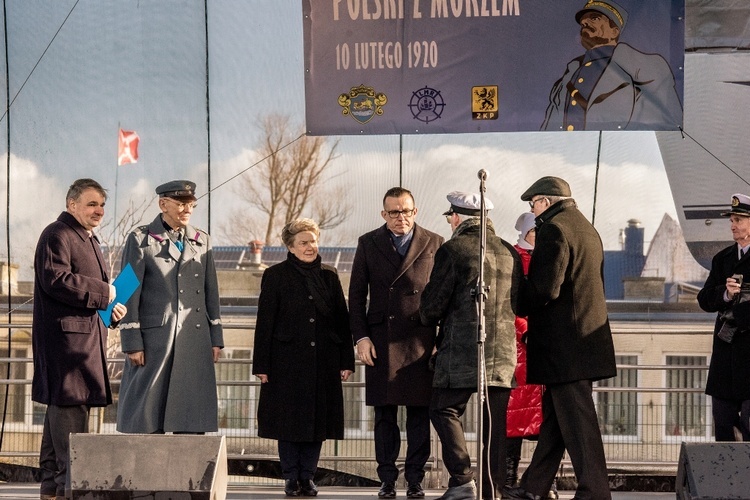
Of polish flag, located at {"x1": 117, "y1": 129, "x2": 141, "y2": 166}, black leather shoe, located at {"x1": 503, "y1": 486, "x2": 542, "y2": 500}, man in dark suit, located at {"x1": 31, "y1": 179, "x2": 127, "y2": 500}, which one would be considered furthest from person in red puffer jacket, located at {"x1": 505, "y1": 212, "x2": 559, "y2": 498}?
polish flag, located at {"x1": 117, "y1": 129, "x2": 141, "y2": 166}

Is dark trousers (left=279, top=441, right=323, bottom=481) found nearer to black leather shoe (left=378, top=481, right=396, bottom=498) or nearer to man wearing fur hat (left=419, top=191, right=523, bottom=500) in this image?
black leather shoe (left=378, top=481, right=396, bottom=498)

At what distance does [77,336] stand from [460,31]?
2895 mm

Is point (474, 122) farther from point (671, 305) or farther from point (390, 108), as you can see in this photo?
point (671, 305)

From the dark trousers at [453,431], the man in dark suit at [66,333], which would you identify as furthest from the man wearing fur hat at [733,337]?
the man in dark suit at [66,333]

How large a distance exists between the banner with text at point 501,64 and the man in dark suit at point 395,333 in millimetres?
1001

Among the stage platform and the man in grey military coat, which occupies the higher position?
the man in grey military coat

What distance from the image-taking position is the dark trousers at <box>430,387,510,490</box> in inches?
238

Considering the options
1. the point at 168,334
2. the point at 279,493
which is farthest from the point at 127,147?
the point at 279,493

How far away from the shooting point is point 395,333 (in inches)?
262

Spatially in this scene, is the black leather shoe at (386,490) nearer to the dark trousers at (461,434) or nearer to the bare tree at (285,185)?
the dark trousers at (461,434)

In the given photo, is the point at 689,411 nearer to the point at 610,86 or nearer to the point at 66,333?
the point at 610,86

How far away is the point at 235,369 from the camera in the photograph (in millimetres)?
8391

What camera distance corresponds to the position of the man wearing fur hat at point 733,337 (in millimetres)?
6547

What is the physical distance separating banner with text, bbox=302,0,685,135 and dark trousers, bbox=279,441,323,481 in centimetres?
193
